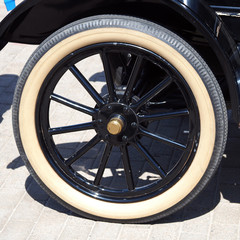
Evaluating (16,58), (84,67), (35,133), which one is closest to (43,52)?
(35,133)

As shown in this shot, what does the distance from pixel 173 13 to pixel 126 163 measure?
77 centimetres

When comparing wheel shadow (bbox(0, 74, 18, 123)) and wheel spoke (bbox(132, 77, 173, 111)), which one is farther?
wheel shadow (bbox(0, 74, 18, 123))

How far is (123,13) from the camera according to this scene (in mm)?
2791

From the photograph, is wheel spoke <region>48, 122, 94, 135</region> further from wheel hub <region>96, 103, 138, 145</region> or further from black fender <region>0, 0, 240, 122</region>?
black fender <region>0, 0, 240, 122</region>

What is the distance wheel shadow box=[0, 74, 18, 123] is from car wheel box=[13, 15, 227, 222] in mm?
1329

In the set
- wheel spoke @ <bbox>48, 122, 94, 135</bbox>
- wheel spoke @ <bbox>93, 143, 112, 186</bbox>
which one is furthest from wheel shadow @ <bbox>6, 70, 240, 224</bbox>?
wheel spoke @ <bbox>48, 122, 94, 135</bbox>

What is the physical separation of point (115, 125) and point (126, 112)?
9cm

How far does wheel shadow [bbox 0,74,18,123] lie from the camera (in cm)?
423

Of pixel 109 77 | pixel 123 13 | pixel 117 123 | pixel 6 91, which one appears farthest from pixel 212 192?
pixel 6 91

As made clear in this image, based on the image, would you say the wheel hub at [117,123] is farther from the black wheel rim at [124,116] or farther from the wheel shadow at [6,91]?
the wheel shadow at [6,91]

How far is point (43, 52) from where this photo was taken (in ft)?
8.74

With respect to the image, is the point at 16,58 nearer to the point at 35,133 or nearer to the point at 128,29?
the point at 35,133

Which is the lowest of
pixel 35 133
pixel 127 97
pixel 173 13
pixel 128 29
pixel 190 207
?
pixel 190 207

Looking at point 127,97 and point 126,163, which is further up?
point 127,97
